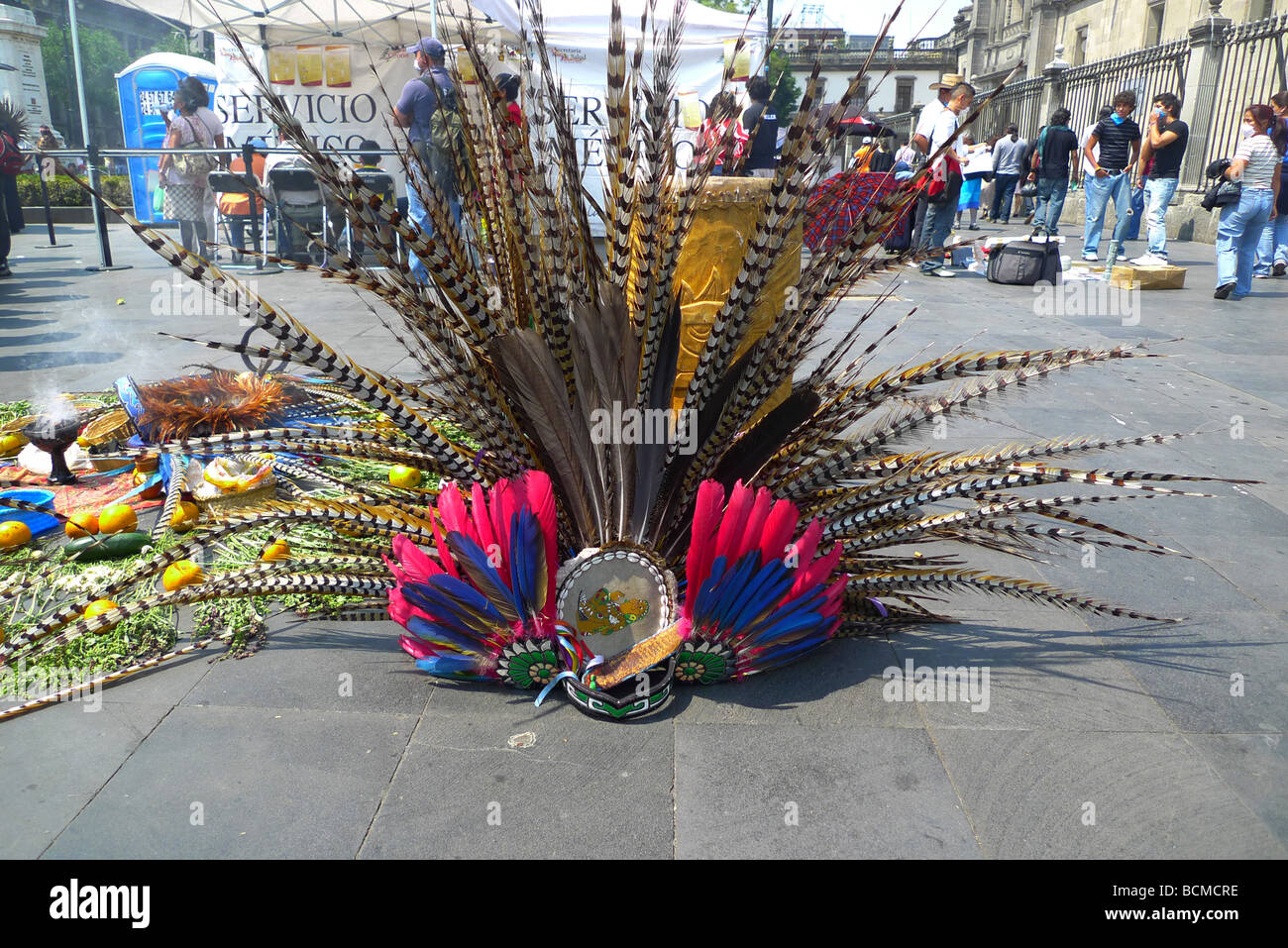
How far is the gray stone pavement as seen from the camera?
1938 mm

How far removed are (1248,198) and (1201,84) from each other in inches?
364

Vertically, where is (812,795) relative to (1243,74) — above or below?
below

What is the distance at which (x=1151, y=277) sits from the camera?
10.1m

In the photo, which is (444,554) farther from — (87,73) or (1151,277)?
(87,73)

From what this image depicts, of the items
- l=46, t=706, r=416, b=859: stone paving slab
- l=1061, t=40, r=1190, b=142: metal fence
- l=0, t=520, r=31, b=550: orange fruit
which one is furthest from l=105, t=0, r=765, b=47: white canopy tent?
l=1061, t=40, r=1190, b=142: metal fence

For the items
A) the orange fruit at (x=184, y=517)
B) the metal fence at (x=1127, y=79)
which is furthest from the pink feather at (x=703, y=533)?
the metal fence at (x=1127, y=79)

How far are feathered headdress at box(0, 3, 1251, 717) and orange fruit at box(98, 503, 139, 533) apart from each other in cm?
98

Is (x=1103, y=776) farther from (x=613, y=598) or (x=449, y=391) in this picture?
(x=449, y=391)

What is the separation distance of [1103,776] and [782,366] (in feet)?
4.16

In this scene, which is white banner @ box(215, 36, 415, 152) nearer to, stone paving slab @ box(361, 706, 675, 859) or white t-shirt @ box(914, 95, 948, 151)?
white t-shirt @ box(914, 95, 948, 151)

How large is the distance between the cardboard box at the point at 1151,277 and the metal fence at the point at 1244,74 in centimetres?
646

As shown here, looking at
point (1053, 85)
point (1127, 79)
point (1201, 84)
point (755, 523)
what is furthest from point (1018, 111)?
point (755, 523)

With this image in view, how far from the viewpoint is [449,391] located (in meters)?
2.47

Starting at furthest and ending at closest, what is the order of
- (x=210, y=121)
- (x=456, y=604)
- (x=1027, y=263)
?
1. (x=210, y=121)
2. (x=1027, y=263)
3. (x=456, y=604)
